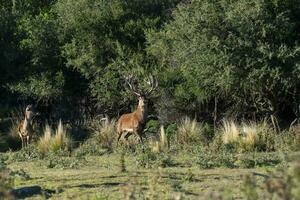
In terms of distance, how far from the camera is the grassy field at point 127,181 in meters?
10.0

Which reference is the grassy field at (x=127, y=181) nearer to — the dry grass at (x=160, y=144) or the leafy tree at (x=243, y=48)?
the dry grass at (x=160, y=144)

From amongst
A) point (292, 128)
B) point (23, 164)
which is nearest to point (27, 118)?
point (23, 164)

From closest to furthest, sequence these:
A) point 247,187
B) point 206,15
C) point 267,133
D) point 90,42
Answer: point 247,187 → point 267,133 → point 206,15 → point 90,42

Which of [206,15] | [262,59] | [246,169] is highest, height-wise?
[206,15]

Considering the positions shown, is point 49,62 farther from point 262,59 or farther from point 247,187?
point 247,187

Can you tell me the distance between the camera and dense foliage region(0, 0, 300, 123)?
810 inches

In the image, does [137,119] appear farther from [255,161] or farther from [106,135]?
[255,161]

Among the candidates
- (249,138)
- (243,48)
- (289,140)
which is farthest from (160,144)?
(243,48)

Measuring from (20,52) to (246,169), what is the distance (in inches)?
578

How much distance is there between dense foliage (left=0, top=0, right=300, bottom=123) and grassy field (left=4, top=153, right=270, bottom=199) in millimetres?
5467

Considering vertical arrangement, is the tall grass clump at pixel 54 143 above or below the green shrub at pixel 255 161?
above

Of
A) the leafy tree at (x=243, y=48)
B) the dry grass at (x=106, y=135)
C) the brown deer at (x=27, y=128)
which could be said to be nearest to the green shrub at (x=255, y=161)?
the leafy tree at (x=243, y=48)

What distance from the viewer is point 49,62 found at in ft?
88.7

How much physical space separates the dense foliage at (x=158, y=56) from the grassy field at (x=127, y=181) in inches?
215
